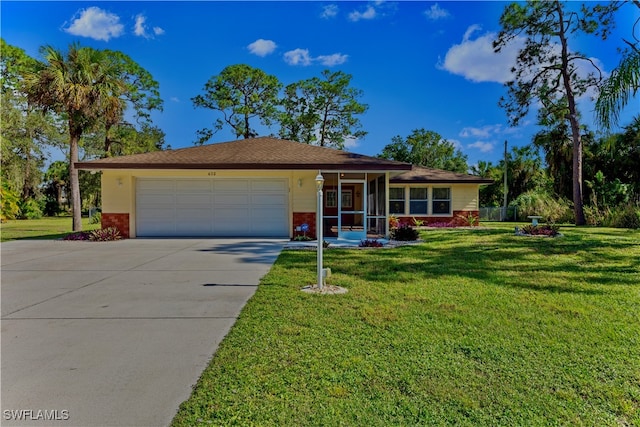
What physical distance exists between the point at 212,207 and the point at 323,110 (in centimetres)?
1896

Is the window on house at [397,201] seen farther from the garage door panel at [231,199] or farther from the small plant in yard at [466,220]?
the garage door panel at [231,199]

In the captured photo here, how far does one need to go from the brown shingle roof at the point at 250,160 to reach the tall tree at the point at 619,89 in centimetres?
601

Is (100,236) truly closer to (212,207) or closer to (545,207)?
(212,207)

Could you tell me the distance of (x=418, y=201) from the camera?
64.9 ft

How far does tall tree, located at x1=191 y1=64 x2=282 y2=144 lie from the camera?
30.0 m

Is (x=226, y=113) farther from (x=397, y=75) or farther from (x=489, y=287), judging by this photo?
(x=489, y=287)

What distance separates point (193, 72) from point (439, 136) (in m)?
25.9

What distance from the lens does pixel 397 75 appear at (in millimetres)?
20297

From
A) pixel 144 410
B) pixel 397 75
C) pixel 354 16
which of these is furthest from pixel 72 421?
pixel 397 75

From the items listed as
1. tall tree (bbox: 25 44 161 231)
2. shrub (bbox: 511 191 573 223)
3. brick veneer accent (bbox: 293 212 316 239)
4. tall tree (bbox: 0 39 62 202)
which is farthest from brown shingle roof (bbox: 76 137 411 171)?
tall tree (bbox: 0 39 62 202)

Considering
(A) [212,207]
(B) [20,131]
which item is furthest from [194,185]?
(B) [20,131]

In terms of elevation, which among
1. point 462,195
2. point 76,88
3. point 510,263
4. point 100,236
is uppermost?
point 76,88

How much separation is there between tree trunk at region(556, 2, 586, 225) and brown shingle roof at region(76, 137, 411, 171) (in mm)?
12655

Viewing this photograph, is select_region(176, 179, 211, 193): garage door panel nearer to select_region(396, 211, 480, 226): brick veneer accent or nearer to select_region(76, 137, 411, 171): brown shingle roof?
select_region(76, 137, 411, 171): brown shingle roof
